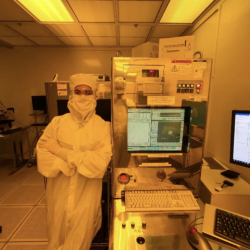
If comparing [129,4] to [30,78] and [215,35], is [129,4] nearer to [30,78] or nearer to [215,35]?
[215,35]

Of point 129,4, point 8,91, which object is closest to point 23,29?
point 8,91

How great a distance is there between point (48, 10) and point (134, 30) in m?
1.32

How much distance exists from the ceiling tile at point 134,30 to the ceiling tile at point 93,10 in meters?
0.34

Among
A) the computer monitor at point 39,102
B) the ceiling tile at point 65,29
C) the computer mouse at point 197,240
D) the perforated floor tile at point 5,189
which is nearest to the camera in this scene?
the computer mouse at point 197,240

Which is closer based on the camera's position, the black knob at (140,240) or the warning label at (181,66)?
the black knob at (140,240)

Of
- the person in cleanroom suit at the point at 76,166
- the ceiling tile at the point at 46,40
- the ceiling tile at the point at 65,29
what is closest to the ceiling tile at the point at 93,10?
the ceiling tile at the point at 65,29

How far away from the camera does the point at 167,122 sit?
1.09 m

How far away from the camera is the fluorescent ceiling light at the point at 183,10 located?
1932 millimetres

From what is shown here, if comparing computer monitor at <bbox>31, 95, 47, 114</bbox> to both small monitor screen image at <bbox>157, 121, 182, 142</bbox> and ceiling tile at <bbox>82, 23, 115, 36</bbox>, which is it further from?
small monitor screen image at <bbox>157, 121, 182, 142</bbox>

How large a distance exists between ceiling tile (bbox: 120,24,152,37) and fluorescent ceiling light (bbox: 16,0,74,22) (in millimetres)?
842

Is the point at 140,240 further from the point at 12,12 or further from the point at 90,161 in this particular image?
the point at 12,12

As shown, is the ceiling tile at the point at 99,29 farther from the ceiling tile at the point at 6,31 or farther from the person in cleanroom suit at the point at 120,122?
the person in cleanroom suit at the point at 120,122

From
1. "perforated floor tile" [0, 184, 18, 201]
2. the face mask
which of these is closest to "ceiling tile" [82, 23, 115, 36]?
the face mask

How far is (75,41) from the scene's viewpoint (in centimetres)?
326
